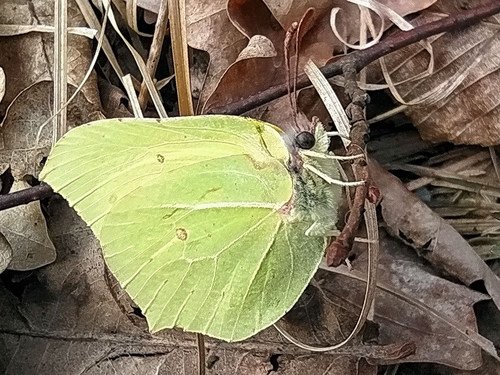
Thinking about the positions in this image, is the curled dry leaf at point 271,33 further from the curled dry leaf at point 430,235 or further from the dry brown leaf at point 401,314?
the dry brown leaf at point 401,314

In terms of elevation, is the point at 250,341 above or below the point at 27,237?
below

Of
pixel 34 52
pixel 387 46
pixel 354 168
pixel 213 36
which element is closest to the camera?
pixel 354 168

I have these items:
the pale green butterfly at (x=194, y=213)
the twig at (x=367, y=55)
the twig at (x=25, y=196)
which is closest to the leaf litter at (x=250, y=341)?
the twig at (x=367, y=55)

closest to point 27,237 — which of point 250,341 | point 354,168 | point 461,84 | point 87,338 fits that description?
point 87,338

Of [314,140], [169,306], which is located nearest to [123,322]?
[169,306]

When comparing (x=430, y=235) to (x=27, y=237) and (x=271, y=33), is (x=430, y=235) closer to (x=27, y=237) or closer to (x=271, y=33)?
(x=271, y=33)

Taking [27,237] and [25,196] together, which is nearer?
[25,196]

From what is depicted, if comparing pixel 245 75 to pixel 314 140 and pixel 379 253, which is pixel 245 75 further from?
pixel 379 253
